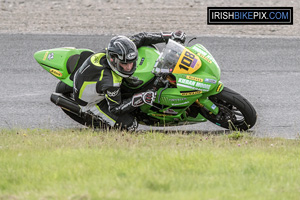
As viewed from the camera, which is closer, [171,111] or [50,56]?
[171,111]

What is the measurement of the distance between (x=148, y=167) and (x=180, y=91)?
6.47ft

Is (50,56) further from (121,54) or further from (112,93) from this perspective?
(121,54)

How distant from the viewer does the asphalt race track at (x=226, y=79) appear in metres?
8.72

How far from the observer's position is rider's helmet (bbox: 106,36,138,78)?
7.39 meters

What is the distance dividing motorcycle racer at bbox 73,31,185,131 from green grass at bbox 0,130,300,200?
14.6 inches

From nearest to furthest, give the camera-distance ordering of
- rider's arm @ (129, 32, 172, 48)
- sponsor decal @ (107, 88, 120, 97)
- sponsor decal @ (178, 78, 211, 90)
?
sponsor decal @ (178, 78, 211, 90) → sponsor decal @ (107, 88, 120, 97) → rider's arm @ (129, 32, 172, 48)

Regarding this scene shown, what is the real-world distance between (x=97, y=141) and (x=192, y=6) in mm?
8740

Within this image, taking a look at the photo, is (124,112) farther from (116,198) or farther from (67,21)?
(67,21)

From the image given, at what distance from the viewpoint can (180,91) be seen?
760 cm
